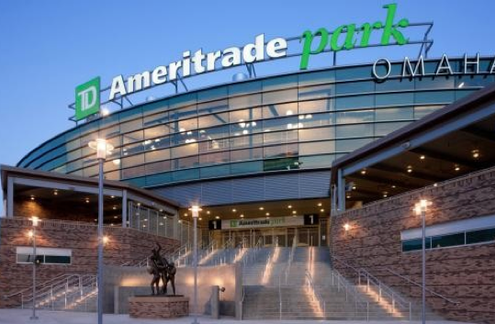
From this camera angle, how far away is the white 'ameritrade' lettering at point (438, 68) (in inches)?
1813

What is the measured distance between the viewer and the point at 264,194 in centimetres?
4838

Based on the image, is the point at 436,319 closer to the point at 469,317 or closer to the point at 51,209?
the point at 469,317

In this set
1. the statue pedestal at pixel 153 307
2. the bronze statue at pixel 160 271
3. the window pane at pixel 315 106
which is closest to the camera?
Result: the statue pedestal at pixel 153 307

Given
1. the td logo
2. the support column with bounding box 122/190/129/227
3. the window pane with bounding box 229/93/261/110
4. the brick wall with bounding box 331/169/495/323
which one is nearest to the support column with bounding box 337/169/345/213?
the brick wall with bounding box 331/169/495/323

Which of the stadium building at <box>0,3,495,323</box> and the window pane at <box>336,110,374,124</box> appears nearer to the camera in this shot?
the stadium building at <box>0,3,495,323</box>

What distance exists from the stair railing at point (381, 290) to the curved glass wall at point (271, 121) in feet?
48.4

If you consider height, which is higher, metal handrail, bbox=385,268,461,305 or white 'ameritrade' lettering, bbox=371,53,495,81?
white 'ameritrade' lettering, bbox=371,53,495,81

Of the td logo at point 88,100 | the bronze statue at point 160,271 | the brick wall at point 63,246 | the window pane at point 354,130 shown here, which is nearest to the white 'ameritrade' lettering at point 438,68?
the window pane at point 354,130

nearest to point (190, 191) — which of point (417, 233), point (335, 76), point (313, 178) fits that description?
point (313, 178)

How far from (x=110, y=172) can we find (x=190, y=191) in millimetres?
9834

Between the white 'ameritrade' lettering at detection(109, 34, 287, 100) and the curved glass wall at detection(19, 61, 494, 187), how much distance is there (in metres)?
4.29

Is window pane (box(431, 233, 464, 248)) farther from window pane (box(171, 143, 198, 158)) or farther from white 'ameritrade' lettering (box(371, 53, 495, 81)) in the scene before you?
window pane (box(171, 143, 198, 158))

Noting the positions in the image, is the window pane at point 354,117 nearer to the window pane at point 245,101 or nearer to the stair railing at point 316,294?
the window pane at point 245,101

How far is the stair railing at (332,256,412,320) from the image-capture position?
2652cm
